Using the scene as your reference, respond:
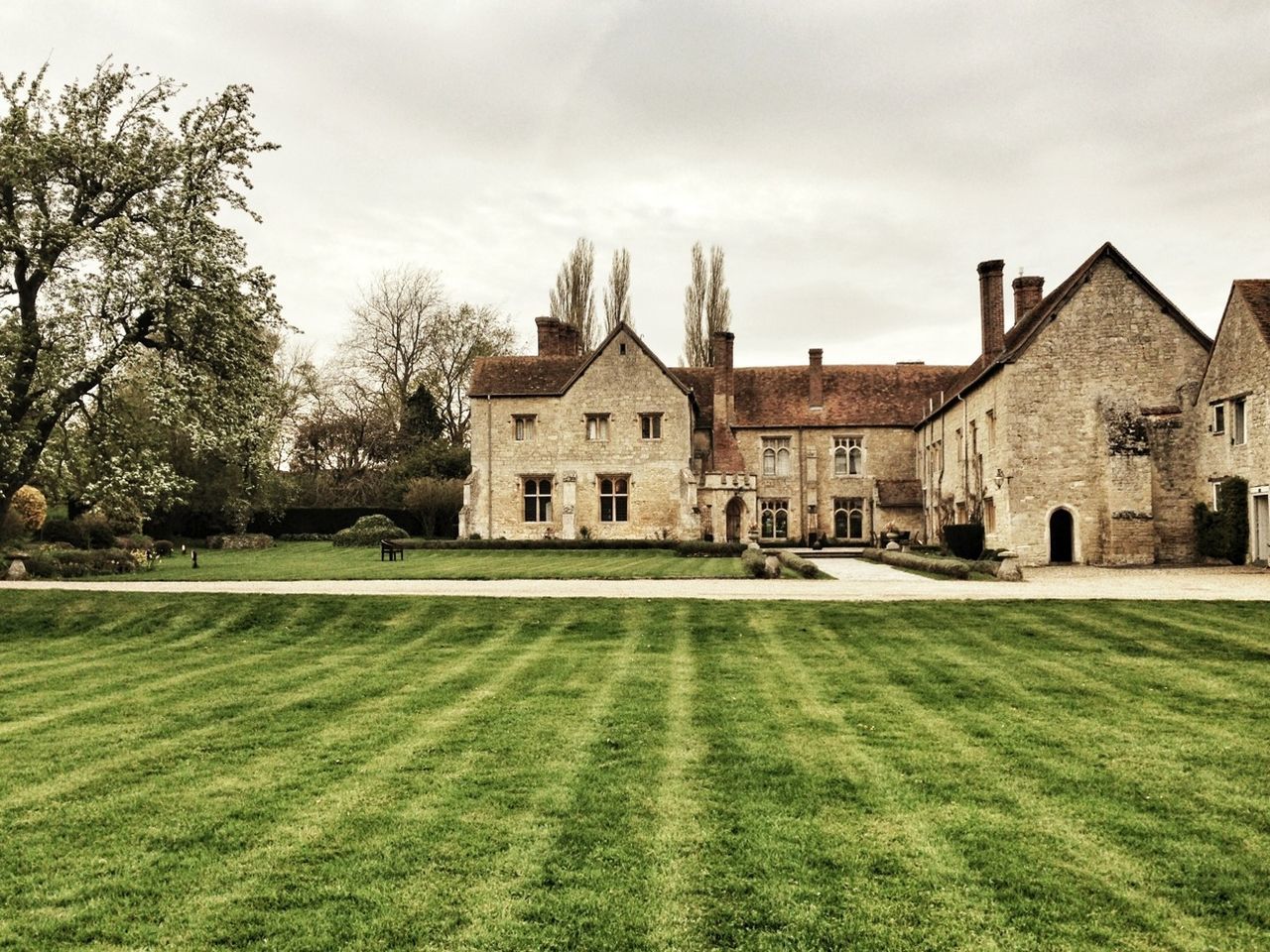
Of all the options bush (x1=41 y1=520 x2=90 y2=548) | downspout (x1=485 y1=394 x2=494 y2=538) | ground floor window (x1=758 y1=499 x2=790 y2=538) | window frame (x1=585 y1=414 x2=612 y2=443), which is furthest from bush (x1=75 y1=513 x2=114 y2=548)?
ground floor window (x1=758 y1=499 x2=790 y2=538)

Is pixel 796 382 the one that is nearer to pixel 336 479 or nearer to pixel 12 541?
pixel 336 479

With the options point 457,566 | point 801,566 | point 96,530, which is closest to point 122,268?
point 457,566

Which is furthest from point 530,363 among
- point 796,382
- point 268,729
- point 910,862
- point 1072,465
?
point 910,862

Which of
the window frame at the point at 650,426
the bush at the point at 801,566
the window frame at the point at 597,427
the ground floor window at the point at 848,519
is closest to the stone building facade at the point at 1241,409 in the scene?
the bush at the point at 801,566

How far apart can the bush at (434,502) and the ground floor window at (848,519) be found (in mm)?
17922

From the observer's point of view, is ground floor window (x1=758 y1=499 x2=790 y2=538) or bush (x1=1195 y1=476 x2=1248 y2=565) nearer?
bush (x1=1195 y1=476 x2=1248 y2=565)

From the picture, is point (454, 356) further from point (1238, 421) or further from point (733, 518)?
point (1238, 421)

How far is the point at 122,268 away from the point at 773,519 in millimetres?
31084

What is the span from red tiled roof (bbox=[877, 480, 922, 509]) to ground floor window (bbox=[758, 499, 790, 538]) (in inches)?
176

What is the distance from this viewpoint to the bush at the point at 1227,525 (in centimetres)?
2350

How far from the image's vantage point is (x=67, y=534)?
107 ft

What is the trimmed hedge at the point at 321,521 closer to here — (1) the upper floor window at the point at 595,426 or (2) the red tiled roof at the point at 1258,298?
(1) the upper floor window at the point at 595,426

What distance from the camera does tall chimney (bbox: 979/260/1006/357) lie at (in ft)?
98.2

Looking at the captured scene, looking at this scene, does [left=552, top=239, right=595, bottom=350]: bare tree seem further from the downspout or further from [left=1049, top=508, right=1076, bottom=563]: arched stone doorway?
[left=1049, top=508, right=1076, bottom=563]: arched stone doorway
